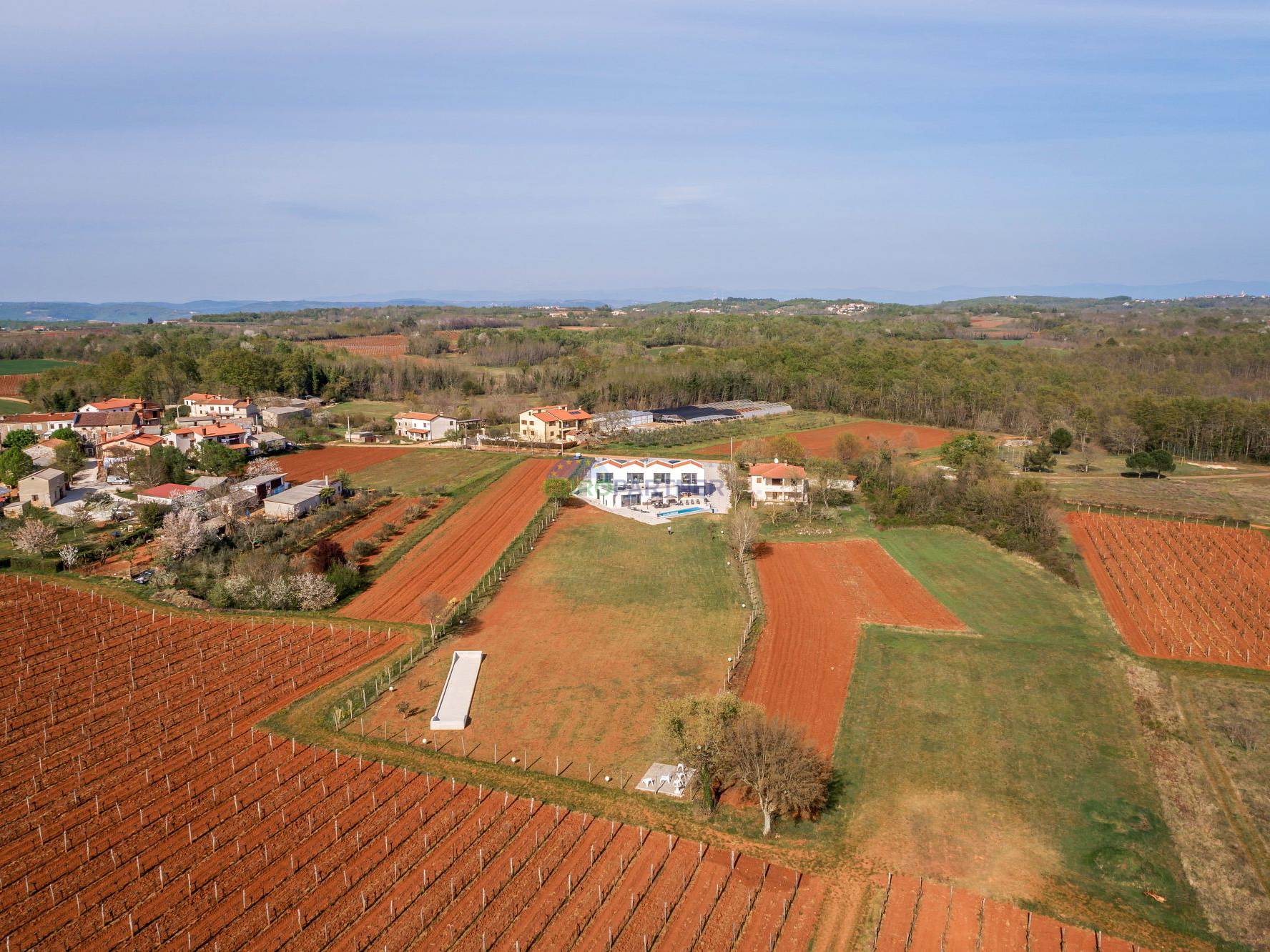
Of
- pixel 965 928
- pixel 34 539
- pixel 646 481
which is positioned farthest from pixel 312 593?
pixel 965 928

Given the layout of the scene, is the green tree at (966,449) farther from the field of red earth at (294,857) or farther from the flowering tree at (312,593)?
the field of red earth at (294,857)

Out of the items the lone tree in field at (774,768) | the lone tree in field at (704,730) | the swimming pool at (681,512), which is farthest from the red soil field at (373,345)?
the lone tree in field at (774,768)

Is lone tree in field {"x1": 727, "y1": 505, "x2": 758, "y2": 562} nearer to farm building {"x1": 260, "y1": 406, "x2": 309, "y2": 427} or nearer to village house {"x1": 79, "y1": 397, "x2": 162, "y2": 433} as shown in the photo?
farm building {"x1": 260, "y1": 406, "x2": 309, "y2": 427}

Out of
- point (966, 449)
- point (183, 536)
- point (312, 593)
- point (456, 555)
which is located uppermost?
point (966, 449)

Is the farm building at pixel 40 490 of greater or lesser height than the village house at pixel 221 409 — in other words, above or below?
below

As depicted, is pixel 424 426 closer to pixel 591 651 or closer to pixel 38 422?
pixel 38 422

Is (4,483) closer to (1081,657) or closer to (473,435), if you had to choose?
(473,435)
